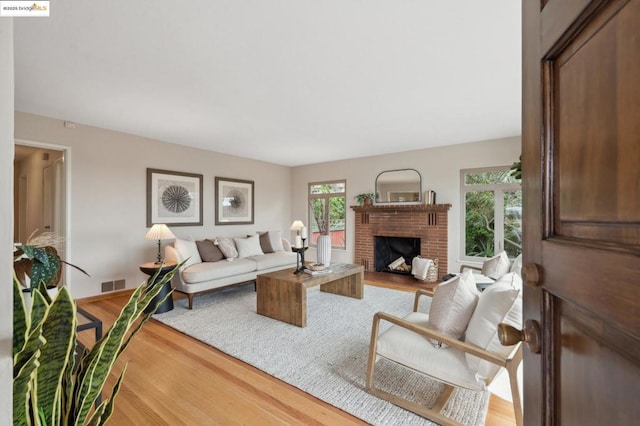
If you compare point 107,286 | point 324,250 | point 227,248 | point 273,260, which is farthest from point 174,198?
point 324,250

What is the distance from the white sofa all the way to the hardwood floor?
1105 mm

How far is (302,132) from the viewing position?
4.19 metres

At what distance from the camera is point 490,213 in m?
4.66

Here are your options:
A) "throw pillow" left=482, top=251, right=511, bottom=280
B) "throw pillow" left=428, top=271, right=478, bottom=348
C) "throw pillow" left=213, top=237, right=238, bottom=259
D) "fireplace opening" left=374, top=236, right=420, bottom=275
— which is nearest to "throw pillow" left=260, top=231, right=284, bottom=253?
"throw pillow" left=213, top=237, right=238, bottom=259

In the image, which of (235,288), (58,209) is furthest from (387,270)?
(58,209)

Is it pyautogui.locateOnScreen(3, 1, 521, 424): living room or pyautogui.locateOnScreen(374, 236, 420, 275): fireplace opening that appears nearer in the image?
pyautogui.locateOnScreen(3, 1, 521, 424): living room

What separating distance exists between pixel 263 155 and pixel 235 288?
2.68 metres

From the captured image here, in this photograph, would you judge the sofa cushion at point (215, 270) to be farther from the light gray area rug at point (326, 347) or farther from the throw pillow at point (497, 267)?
the throw pillow at point (497, 267)

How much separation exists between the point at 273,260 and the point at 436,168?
325 centimetres

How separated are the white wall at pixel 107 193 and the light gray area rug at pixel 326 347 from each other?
1.23m

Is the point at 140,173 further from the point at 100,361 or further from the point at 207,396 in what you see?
the point at 100,361

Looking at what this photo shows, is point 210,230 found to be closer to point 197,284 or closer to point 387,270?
point 197,284

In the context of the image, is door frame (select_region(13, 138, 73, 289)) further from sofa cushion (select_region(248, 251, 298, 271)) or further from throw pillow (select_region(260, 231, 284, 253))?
throw pillow (select_region(260, 231, 284, 253))

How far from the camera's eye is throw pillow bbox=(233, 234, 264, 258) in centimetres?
467
